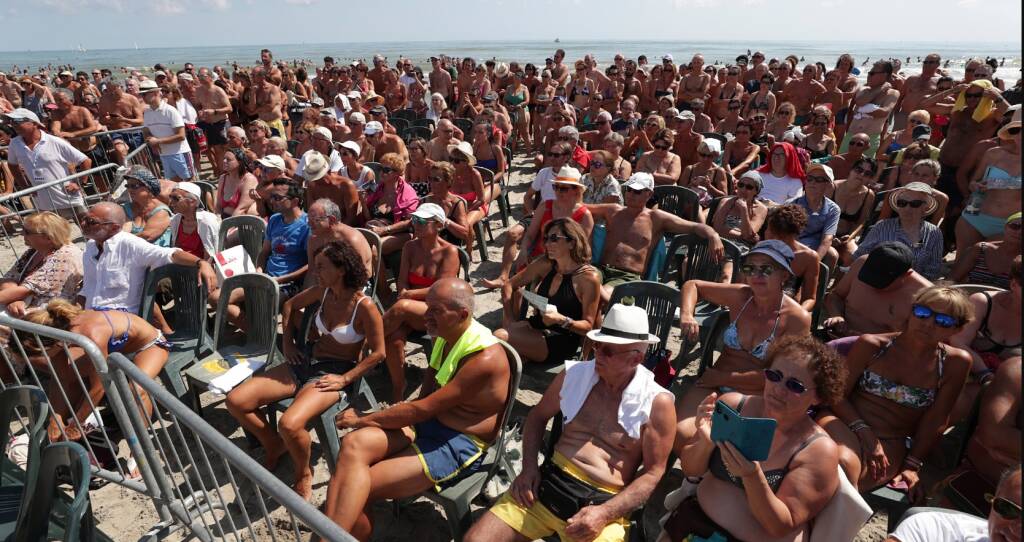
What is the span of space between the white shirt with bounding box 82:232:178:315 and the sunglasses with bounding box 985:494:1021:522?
4852 millimetres

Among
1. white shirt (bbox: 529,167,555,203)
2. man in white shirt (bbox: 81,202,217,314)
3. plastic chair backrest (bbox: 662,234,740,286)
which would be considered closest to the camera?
man in white shirt (bbox: 81,202,217,314)

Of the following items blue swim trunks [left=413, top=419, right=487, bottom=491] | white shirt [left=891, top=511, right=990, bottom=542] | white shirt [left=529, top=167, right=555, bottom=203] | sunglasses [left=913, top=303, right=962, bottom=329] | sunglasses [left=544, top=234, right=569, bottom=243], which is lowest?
blue swim trunks [left=413, top=419, right=487, bottom=491]

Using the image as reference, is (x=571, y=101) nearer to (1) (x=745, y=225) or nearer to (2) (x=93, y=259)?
(1) (x=745, y=225)

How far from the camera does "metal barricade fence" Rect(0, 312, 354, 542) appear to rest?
6.66ft

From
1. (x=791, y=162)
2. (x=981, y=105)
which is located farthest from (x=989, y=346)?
(x=981, y=105)

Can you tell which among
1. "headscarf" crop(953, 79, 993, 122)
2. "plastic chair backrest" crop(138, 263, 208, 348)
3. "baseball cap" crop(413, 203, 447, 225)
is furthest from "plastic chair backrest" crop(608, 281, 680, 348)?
"headscarf" crop(953, 79, 993, 122)

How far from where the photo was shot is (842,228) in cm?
553

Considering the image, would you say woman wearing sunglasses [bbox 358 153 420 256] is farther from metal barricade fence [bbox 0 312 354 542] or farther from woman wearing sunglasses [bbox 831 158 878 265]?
woman wearing sunglasses [bbox 831 158 878 265]

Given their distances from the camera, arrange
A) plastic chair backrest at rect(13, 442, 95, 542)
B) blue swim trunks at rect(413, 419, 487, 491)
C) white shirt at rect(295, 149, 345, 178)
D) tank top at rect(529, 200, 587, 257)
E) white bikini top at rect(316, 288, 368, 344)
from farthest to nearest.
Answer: white shirt at rect(295, 149, 345, 178) < tank top at rect(529, 200, 587, 257) < white bikini top at rect(316, 288, 368, 344) < blue swim trunks at rect(413, 419, 487, 491) < plastic chair backrest at rect(13, 442, 95, 542)

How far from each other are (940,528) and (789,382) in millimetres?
682

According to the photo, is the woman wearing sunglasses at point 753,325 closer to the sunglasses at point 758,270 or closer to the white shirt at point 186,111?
the sunglasses at point 758,270

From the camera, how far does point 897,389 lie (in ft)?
9.29

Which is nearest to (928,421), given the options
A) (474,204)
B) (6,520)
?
(6,520)

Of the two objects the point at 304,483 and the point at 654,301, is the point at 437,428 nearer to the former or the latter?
the point at 304,483
